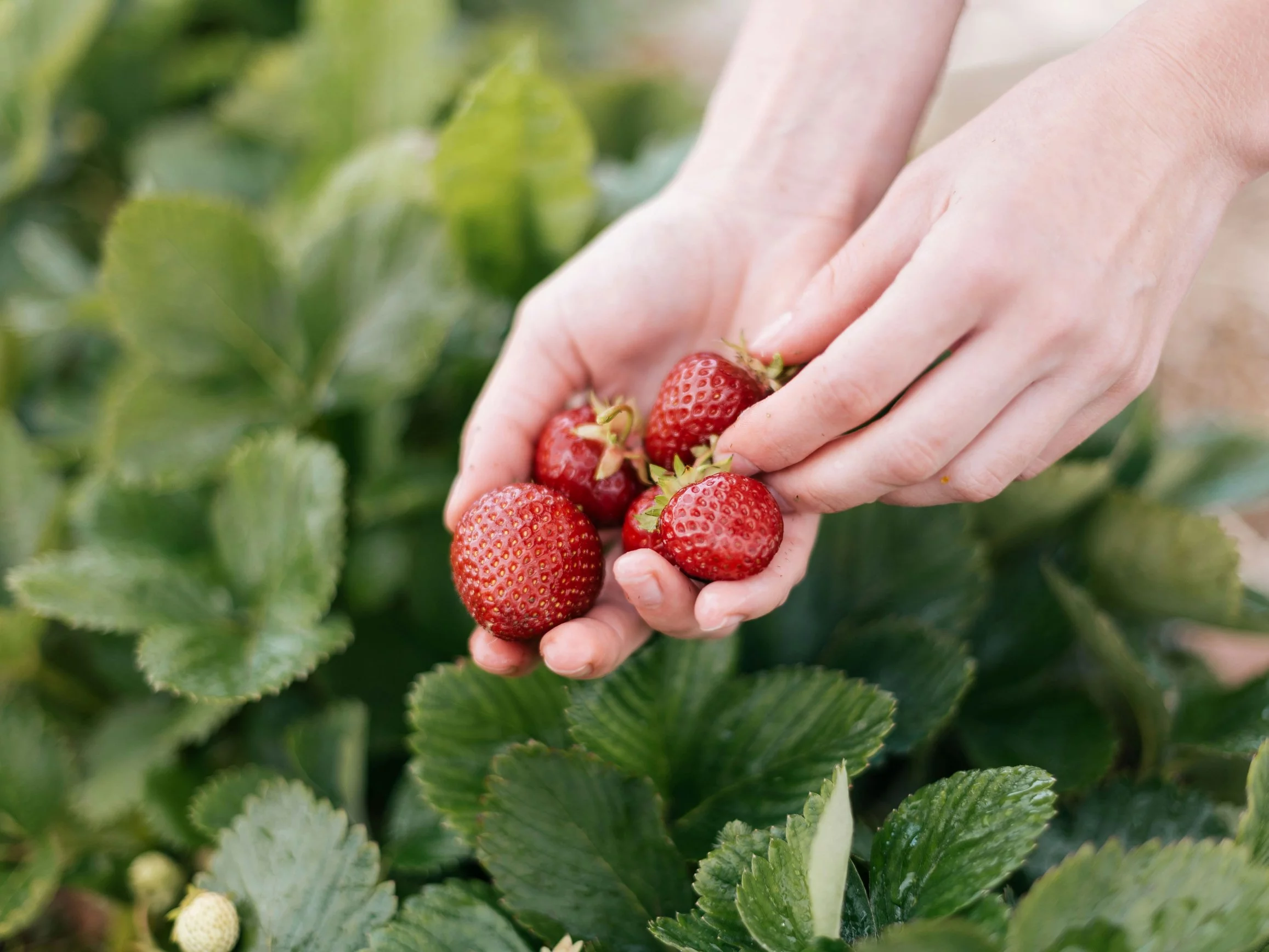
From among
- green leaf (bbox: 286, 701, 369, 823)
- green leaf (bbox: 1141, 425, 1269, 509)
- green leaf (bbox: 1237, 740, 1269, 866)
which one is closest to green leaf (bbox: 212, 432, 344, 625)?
green leaf (bbox: 286, 701, 369, 823)

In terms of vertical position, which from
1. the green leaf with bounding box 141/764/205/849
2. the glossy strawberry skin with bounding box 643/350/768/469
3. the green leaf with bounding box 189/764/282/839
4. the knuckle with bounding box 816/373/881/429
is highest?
the knuckle with bounding box 816/373/881/429

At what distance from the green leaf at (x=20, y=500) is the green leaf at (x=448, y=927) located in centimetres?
78

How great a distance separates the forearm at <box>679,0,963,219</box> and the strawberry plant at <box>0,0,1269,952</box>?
0.24 meters

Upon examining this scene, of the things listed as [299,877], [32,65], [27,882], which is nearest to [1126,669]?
[299,877]

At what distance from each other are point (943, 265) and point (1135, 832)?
0.57 m

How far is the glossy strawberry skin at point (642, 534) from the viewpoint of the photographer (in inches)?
32.8

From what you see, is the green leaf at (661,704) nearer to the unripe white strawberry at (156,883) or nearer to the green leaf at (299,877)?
the green leaf at (299,877)

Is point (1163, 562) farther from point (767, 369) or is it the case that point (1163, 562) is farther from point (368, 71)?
point (368, 71)

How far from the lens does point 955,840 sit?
0.66 meters

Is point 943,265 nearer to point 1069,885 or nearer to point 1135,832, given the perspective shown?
point 1069,885

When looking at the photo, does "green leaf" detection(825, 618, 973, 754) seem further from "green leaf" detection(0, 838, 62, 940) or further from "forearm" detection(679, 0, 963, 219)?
"green leaf" detection(0, 838, 62, 940)

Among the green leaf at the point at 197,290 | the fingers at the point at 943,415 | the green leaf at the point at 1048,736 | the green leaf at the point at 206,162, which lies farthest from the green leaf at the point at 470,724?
the green leaf at the point at 206,162

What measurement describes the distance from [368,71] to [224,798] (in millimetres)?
1129

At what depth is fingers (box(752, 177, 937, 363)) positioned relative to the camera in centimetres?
→ 76
